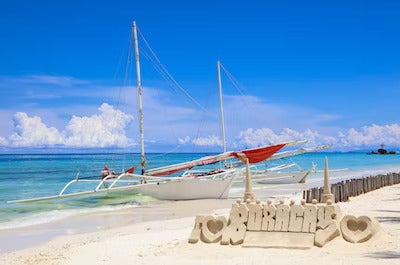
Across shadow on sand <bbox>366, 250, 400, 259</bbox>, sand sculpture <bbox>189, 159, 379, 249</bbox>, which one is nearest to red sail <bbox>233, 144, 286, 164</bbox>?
sand sculpture <bbox>189, 159, 379, 249</bbox>

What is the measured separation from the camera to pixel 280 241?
13.0m

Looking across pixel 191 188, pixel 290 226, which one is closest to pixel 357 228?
pixel 290 226

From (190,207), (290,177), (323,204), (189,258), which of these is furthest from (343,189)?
(290,177)

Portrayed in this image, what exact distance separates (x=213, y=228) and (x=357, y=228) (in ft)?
12.1

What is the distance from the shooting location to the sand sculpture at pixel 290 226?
12.8 m

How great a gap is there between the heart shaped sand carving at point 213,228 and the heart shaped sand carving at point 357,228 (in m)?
3.03

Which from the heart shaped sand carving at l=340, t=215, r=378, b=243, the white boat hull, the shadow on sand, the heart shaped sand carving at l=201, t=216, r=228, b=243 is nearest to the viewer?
the shadow on sand

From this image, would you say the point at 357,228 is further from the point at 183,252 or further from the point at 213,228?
the point at 183,252

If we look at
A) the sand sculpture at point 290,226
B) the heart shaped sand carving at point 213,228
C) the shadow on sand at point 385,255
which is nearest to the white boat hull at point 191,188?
the heart shaped sand carving at point 213,228

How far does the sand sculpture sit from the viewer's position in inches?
505

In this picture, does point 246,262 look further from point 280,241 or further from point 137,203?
point 137,203

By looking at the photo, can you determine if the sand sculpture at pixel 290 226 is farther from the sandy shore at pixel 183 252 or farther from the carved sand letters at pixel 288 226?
the sandy shore at pixel 183 252

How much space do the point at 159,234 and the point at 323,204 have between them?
6.03 m

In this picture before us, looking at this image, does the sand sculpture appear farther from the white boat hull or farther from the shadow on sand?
the white boat hull
